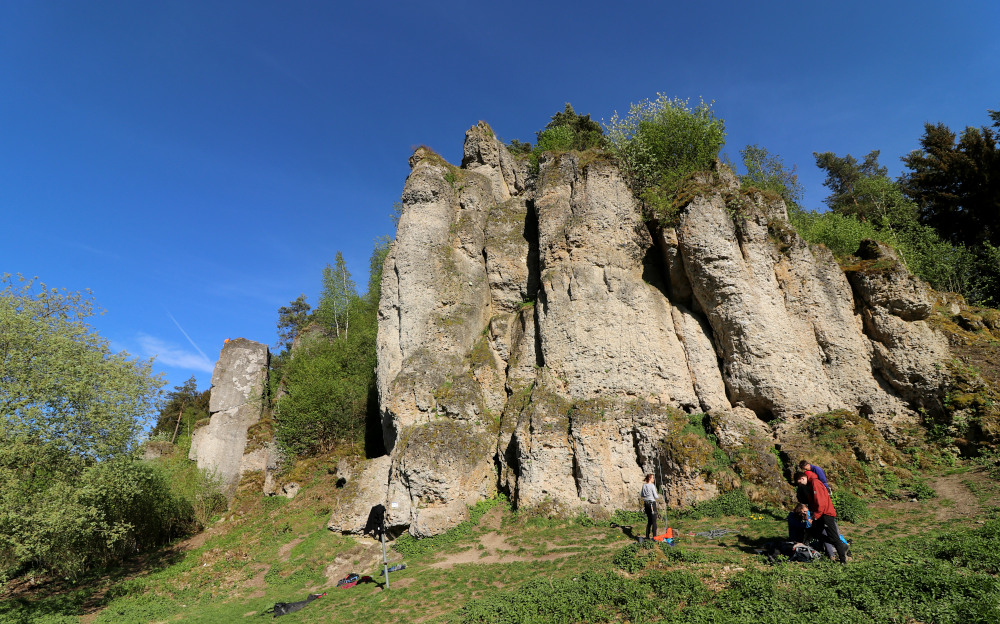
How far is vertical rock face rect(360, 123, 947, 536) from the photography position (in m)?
17.0

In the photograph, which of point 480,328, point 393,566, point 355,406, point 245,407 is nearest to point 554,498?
point 393,566

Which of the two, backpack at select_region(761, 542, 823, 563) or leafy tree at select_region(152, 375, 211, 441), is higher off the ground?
leafy tree at select_region(152, 375, 211, 441)

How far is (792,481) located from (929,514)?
3402 millimetres

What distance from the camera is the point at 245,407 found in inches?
1234

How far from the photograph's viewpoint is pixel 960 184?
27.1 m

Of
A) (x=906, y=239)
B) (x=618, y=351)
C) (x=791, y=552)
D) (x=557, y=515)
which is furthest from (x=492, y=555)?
(x=906, y=239)

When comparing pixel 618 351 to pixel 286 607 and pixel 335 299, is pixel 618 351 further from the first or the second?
pixel 335 299

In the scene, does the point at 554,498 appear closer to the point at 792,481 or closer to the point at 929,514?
the point at 792,481

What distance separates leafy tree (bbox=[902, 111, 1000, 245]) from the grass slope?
2189 centimetres

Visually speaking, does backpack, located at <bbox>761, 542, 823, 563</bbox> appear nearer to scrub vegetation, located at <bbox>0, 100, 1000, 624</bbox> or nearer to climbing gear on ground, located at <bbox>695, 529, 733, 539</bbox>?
scrub vegetation, located at <bbox>0, 100, 1000, 624</bbox>

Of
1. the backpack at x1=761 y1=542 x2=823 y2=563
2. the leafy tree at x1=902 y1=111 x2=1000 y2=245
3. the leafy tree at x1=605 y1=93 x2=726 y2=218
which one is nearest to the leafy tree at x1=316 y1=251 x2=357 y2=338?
the leafy tree at x1=605 y1=93 x2=726 y2=218

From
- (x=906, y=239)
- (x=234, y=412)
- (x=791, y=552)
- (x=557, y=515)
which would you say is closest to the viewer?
(x=791, y=552)

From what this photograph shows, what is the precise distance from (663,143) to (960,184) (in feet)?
64.6

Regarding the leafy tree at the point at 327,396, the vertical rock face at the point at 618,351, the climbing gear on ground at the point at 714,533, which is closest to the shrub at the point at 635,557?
the climbing gear on ground at the point at 714,533
